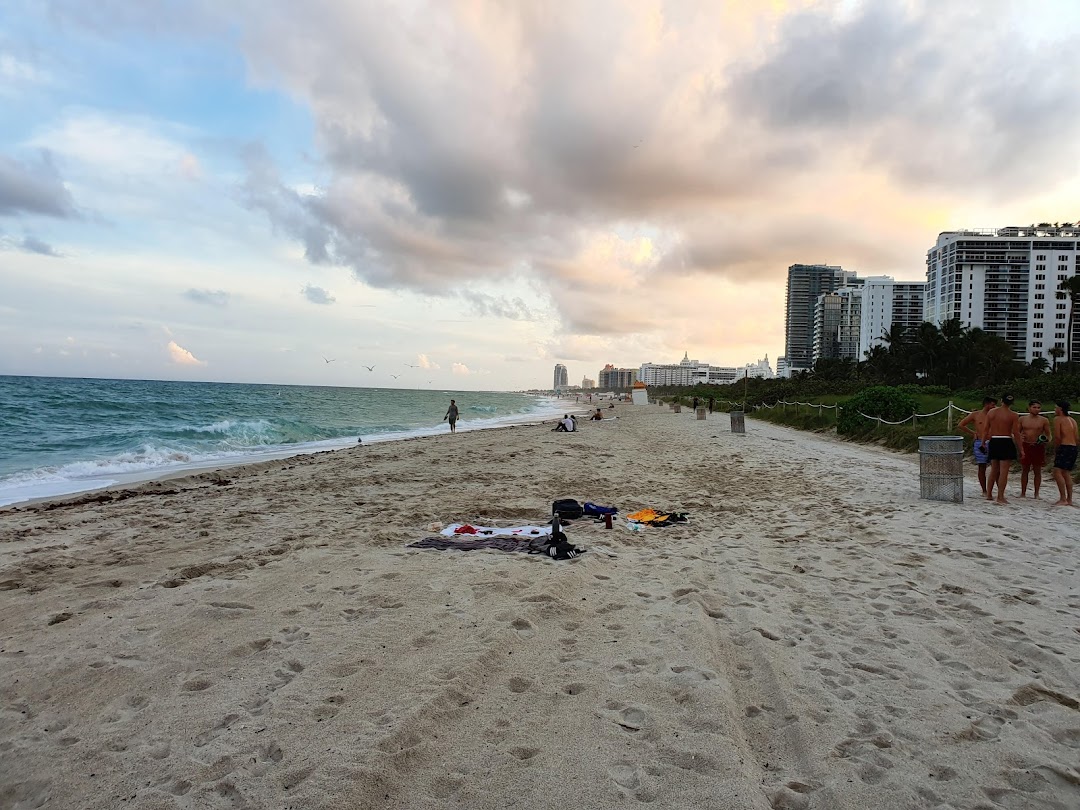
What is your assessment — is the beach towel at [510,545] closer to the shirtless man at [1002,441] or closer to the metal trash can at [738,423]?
the shirtless man at [1002,441]

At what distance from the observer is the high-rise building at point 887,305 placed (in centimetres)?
12288

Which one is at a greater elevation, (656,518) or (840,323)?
(840,323)

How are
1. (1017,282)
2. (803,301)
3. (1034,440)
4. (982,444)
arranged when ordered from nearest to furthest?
1. (1034,440)
2. (982,444)
3. (1017,282)
4. (803,301)

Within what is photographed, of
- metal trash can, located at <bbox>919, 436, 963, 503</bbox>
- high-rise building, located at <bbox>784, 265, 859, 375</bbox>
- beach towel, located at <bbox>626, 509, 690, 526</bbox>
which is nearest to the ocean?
beach towel, located at <bbox>626, 509, 690, 526</bbox>

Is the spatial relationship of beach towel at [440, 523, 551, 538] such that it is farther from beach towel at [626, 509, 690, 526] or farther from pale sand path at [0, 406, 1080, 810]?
beach towel at [626, 509, 690, 526]

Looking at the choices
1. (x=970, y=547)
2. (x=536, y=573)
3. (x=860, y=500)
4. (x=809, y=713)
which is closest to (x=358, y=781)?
(x=809, y=713)

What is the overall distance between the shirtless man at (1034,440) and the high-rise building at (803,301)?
6223 inches

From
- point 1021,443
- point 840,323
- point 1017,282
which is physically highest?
point 1017,282

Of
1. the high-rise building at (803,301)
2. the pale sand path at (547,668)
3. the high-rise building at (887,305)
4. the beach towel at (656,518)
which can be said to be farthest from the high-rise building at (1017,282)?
the pale sand path at (547,668)

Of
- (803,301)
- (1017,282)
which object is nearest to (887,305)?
(1017,282)

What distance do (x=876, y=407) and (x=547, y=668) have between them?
19.1 m

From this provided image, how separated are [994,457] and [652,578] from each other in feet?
21.6

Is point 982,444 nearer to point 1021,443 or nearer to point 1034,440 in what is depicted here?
point 1021,443

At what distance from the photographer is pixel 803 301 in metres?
158
